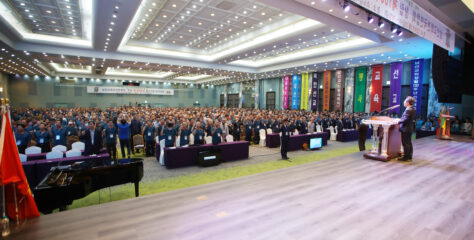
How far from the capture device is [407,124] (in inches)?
221

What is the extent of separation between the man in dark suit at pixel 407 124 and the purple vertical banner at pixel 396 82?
1397 centimetres

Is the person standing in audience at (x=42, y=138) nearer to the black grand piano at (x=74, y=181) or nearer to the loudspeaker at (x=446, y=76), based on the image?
the black grand piano at (x=74, y=181)

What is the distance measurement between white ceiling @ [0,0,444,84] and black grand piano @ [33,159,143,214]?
6.40 meters

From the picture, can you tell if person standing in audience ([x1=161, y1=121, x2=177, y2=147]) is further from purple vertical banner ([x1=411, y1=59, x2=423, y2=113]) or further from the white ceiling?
purple vertical banner ([x1=411, y1=59, x2=423, y2=113])

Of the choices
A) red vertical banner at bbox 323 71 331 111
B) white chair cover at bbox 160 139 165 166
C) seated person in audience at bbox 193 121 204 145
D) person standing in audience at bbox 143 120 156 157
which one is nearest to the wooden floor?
white chair cover at bbox 160 139 165 166

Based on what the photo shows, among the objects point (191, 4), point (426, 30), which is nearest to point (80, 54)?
point (191, 4)

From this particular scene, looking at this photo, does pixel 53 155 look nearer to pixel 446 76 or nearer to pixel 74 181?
pixel 74 181

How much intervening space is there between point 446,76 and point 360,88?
10.3 metres

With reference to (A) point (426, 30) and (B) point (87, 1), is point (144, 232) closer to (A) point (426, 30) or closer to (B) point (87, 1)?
(A) point (426, 30)

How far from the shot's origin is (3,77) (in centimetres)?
2414

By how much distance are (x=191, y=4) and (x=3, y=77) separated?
27899 mm

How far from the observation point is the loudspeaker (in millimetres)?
9570

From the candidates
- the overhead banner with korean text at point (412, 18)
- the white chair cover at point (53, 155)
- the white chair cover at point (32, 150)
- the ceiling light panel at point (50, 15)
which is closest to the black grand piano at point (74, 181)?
the white chair cover at point (53, 155)

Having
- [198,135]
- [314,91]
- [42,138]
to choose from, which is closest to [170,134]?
[198,135]
